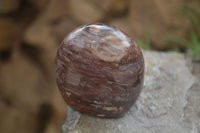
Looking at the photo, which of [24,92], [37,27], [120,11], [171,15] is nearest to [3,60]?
[24,92]

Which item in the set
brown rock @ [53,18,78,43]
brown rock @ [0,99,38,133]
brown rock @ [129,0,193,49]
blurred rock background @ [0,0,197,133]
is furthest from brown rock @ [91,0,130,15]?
brown rock @ [0,99,38,133]

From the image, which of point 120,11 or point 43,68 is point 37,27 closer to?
point 43,68

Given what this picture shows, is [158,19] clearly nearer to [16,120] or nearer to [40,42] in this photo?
[40,42]

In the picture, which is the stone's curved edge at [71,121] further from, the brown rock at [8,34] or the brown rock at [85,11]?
the brown rock at [8,34]

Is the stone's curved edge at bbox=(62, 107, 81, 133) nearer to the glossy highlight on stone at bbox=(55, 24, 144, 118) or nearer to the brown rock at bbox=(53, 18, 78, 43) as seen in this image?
the glossy highlight on stone at bbox=(55, 24, 144, 118)

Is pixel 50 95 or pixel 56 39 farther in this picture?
pixel 50 95

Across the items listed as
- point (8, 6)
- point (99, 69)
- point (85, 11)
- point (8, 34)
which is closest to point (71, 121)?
point (99, 69)

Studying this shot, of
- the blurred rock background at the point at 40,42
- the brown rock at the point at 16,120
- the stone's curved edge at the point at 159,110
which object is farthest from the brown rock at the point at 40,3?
the stone's curved edge at the point at 159,110
